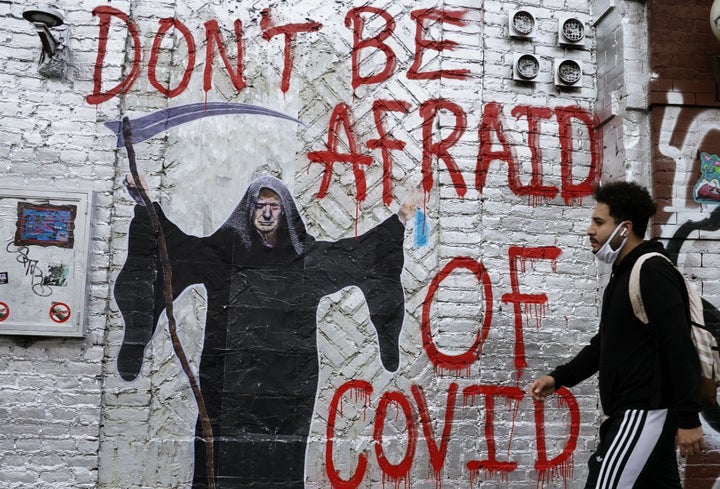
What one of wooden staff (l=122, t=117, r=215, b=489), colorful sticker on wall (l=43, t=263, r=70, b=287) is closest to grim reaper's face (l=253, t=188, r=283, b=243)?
wooden staff (l=122, t=117, r=215, b=489)

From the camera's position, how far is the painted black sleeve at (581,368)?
3.55 m

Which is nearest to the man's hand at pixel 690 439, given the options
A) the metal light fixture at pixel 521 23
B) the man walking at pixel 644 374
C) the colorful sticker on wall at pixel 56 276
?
the man walking at pixel 644 374

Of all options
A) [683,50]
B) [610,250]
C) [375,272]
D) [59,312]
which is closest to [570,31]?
[683,50]

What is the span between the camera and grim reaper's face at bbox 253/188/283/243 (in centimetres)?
482

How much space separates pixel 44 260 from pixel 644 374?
11.1ft

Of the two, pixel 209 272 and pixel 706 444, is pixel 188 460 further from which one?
pixel 706 444

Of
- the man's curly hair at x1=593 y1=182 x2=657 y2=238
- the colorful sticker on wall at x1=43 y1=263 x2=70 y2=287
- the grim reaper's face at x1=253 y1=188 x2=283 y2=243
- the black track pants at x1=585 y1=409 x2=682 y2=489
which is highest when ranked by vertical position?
the grim reaper's face at x1=253 y1=188 x2=283 y2=243

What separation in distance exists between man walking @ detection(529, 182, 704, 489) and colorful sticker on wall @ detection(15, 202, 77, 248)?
Result: 3095mm

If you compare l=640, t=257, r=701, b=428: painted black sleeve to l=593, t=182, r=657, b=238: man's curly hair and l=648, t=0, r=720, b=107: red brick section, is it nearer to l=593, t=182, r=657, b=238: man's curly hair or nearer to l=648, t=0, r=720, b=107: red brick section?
l=593, t=182, r=657, b=238: man's curly hair

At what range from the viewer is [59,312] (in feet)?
14.6

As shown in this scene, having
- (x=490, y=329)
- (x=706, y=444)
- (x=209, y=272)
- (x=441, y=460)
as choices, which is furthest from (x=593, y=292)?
(x=209, y=272)

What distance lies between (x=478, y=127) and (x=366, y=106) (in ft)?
2.57

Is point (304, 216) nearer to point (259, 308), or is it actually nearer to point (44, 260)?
point (259, 308)

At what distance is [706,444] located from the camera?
15.3ft
